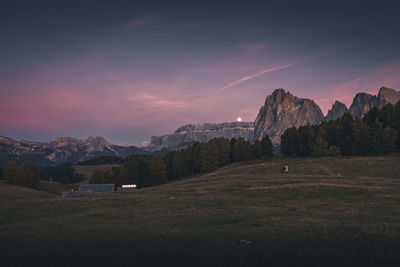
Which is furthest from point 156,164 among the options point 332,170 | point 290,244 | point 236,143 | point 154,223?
point 290,244

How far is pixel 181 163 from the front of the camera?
10794cm

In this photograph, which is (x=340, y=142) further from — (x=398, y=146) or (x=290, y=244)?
(x=290, y=244)

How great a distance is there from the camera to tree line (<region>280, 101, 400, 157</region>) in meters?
89.8

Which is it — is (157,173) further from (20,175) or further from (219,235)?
(219,235)

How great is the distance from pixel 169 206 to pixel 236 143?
98.1m

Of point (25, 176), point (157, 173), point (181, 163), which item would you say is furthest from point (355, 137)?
point (25, 176)

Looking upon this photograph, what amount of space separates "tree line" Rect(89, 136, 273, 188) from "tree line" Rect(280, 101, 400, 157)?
65.9 feet

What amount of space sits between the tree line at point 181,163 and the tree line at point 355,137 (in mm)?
20097

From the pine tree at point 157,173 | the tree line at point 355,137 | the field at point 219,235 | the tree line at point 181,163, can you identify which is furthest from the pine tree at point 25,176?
the tree line at point 355,137

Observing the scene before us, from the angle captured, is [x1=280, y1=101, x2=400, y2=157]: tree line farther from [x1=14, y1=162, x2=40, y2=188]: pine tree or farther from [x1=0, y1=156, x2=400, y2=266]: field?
[x1=14, y1=162, x2=40, y2=188]: pine tree

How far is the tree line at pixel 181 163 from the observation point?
327 ft

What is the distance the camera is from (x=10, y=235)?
58.4 feet

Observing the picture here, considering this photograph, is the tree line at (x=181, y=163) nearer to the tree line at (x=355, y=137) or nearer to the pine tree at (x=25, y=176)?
the tree line at (x=355, y=137)

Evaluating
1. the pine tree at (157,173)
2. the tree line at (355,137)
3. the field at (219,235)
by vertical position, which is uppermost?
the tree line at (355,137)
